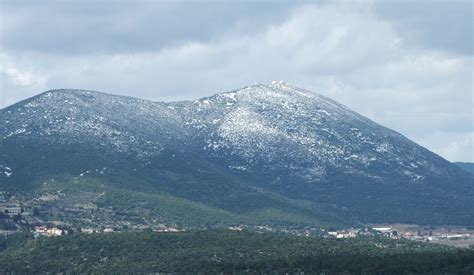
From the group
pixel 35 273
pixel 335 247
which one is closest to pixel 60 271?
pixel 35 273

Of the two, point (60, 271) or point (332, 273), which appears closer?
point (332, 273)

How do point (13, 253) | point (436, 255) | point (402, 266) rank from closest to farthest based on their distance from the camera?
point (402, 266) < point (436, 255) < point (13, 253)

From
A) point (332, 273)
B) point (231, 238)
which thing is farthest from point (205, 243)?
point (332, 273)

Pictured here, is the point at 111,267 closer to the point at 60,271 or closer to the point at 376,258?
the point at 60,271

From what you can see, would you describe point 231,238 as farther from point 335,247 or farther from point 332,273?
point 332,273

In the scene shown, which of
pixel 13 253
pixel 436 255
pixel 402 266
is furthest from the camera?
pixel 13 253

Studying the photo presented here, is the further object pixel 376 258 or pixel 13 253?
pixel 13 253
